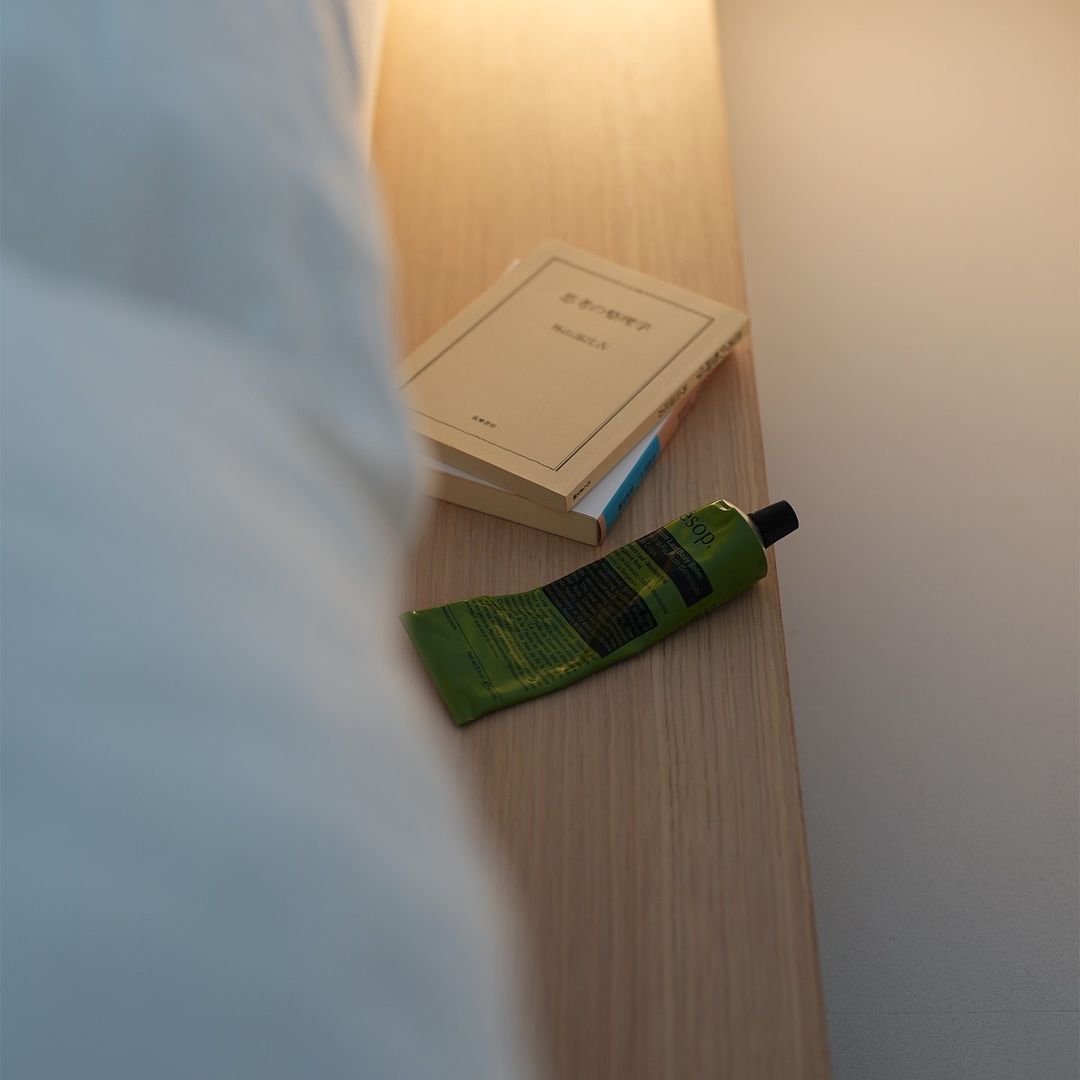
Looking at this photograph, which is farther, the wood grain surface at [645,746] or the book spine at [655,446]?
the book spine at [655,446]

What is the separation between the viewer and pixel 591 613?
59 centimetres

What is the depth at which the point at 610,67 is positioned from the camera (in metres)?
0.98

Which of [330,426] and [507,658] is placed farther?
[507,658]

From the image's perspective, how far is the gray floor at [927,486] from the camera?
796 mm

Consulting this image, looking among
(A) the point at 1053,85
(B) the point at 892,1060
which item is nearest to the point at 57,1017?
(B) the point at 892,1060

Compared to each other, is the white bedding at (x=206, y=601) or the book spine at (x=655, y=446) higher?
the book spine at (x=655, y=446)

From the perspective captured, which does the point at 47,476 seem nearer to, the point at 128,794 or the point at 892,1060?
the point at 128,794

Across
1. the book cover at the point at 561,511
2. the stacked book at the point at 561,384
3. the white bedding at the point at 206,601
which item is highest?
the stacked book at the point at 561,384

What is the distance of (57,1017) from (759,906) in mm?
334

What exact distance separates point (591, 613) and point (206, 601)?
32cm

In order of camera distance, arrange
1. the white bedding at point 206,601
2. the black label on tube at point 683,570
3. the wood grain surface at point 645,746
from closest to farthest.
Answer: the white bedding at point 206,601, the wood grain surface at point 645,746, the black label on tube at point 683,570

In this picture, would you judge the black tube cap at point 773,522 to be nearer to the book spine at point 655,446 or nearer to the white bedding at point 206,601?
the book spine at point 655,446

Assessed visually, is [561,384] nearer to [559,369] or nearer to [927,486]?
[559,369]

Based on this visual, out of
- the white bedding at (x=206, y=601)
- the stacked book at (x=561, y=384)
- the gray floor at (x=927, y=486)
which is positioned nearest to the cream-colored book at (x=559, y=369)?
the stacked book at (x=561, y=384)
